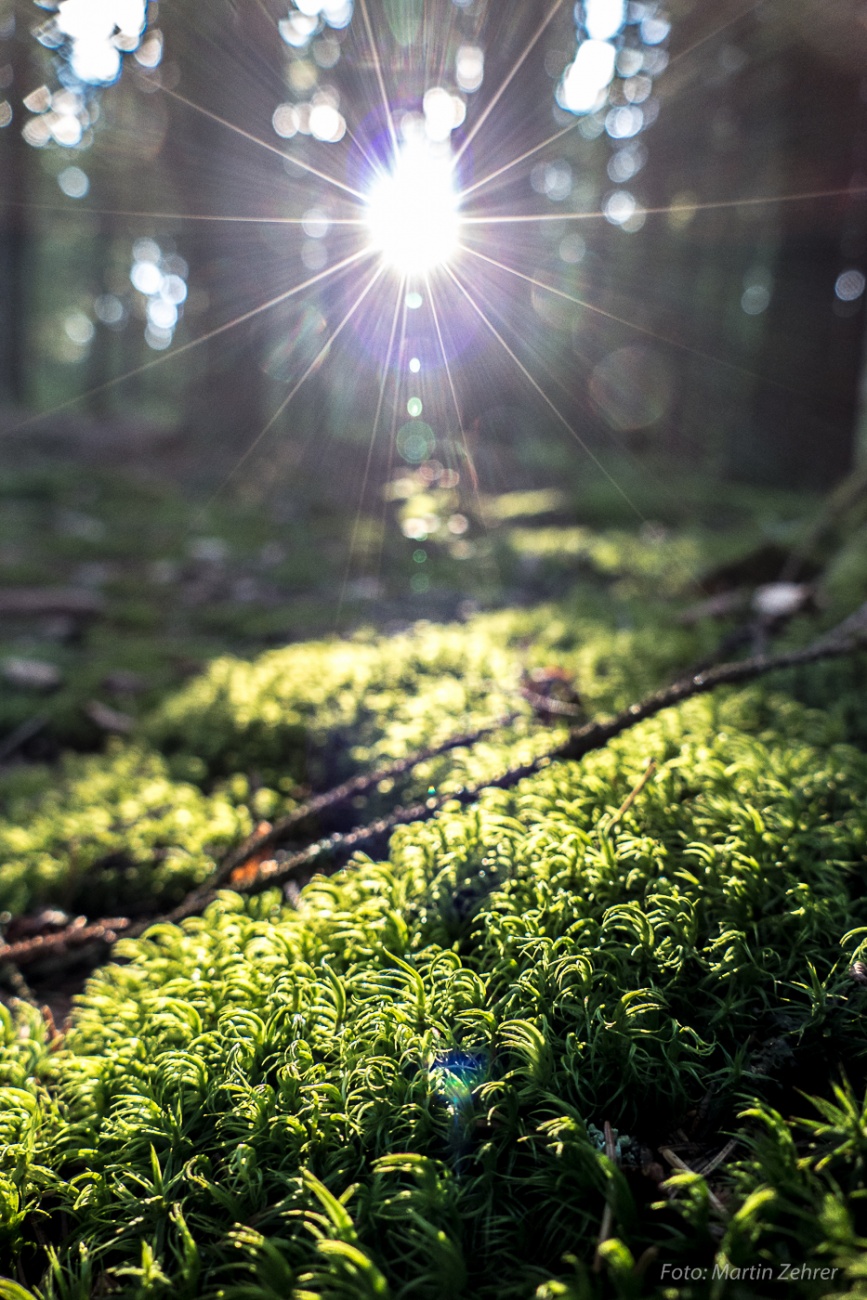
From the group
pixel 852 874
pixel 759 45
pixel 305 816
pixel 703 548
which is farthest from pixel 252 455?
pixel 852 874

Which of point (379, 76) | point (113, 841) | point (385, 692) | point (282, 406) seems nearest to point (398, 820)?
point (113, 841)

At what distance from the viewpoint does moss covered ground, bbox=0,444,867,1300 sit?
4.82ft

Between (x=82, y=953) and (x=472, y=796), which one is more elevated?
(x=472, y=796)

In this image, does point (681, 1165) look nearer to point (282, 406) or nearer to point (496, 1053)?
point (496, 1053)

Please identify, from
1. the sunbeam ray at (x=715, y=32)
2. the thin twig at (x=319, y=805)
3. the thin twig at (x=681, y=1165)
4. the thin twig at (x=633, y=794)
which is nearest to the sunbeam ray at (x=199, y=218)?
the thin twig at (x=319, y=805)

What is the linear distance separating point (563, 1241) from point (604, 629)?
13.4 ft

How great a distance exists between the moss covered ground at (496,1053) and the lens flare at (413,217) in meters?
4.04

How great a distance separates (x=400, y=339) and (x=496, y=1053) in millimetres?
7399

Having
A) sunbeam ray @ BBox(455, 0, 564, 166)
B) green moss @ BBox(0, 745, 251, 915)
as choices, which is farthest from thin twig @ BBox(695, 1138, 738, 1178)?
sunbeam ray @ BBox(455, 0, 564, 166)

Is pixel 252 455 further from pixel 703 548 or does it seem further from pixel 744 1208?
pixel 744 1208

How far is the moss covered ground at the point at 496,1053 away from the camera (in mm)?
1470

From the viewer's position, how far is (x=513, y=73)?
11.1 meters

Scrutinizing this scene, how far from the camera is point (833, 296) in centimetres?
1000

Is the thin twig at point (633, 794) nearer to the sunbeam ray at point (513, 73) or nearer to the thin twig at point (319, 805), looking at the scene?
the thin twig at point (319, 805)
